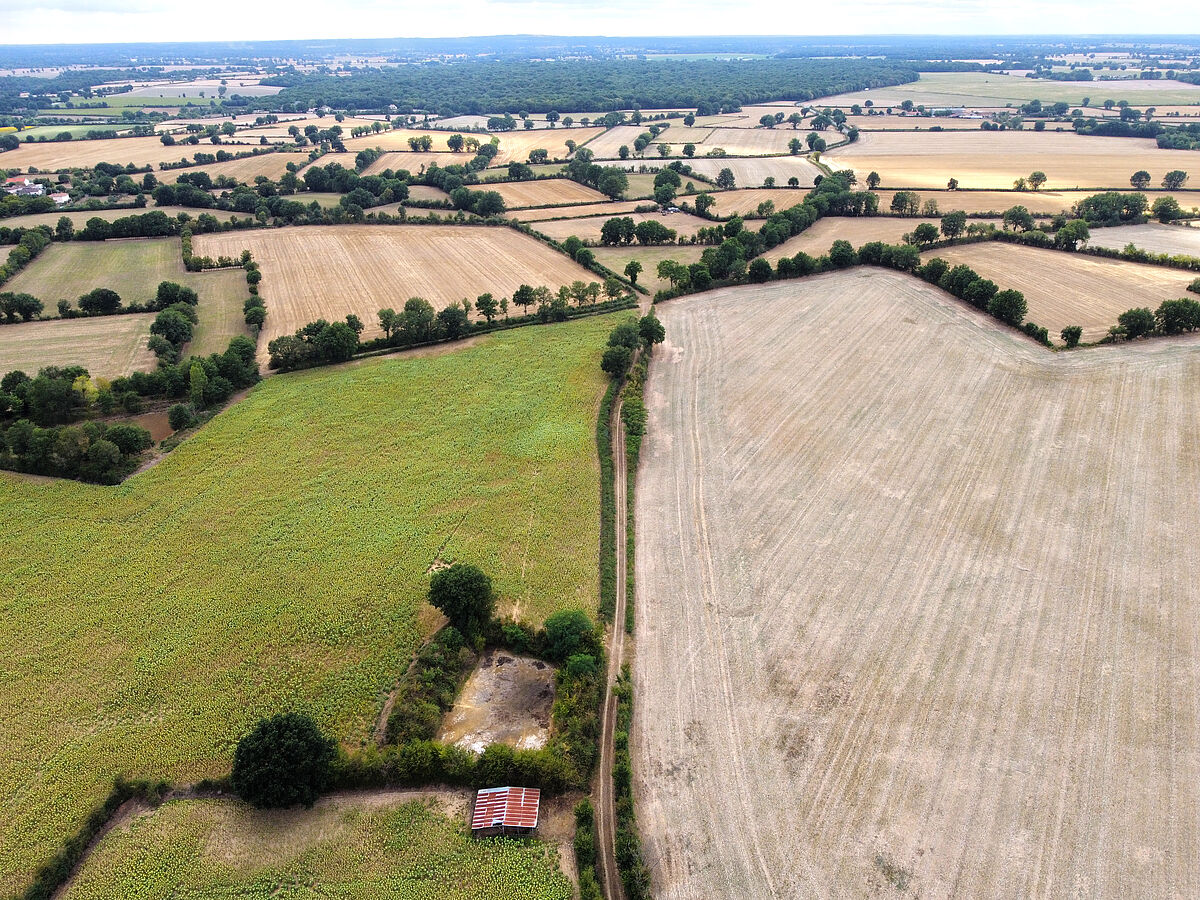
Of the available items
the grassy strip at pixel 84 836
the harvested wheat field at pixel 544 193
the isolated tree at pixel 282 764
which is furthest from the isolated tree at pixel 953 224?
the grassy strip at pixel 84 836

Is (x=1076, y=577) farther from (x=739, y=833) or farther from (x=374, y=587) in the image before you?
(x=374, y=587)

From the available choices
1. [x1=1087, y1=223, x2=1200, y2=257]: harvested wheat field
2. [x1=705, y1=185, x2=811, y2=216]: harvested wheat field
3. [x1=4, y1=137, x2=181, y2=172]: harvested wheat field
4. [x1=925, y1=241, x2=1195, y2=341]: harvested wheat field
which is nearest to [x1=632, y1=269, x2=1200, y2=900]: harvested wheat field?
[x1=925, y1=241, x2=1195, y2=341]: harvested wheat field

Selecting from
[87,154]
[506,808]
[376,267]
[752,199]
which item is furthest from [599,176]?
[87,154]

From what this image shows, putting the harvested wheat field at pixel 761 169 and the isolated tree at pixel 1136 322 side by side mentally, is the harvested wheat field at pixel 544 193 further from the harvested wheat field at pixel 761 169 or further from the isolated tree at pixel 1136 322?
the isolated tree at pixel 1136 322

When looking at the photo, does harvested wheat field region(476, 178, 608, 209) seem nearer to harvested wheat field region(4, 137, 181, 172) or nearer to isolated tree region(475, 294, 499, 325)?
isolated tree region(475, 294, 499, 325)

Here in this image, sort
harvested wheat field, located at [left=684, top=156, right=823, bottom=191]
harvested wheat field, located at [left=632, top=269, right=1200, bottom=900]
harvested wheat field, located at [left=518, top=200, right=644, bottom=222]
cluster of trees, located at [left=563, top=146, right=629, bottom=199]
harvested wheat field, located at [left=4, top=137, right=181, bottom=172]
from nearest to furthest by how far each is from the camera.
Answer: harvested wheat field, located at [left=632, top=269, right=1200, bottom=900]
harvested wheat field, located at [left=518, top=200, right=644, bottom=222]
cluster of trees, located at [left=563, top=146, right=629, bottom=199]
harvested wheat field, located at [left=684, top=156, right=823, bottom=191]
harvested wheat field, located at [left=4, top=137, right=181, bottom=172]

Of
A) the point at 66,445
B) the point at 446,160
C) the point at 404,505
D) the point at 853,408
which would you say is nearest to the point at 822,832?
the point at 404,505

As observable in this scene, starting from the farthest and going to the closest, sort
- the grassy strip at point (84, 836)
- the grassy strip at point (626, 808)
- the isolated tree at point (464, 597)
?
the isolated tree at point (464, 597) → the grassy strip at point (626, 808) → the grassy strip at point (84, 836)
